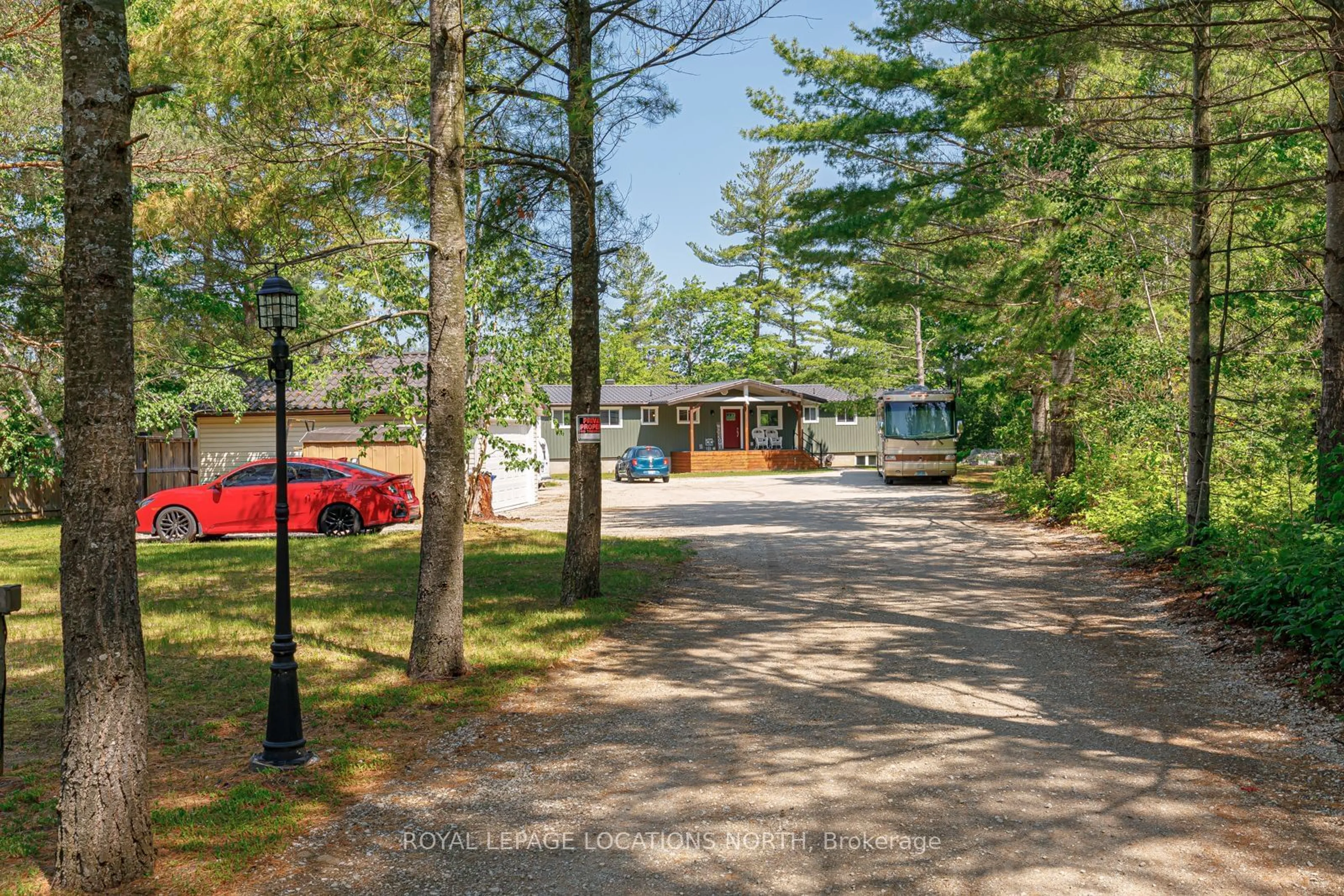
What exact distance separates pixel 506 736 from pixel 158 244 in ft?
29.4

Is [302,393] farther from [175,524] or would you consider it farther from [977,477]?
[977,477]

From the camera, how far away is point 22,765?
5430 millimetres

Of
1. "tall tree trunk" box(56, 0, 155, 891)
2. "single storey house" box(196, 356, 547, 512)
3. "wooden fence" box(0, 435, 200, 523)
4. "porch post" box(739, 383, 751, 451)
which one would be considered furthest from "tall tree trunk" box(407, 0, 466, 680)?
"porch post" box(739, 383, 751, 451)

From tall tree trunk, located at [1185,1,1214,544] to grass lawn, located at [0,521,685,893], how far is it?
6616mm

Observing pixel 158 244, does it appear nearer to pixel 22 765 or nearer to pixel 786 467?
pixel 22 765

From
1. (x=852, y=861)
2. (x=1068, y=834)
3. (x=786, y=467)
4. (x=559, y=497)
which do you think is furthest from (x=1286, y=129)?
(x=786, y=467)

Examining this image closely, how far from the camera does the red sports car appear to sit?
58.0 feet

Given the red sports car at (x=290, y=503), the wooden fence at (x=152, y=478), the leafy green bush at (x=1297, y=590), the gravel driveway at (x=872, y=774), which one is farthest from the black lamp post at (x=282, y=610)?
the wooden fence at (x=152, y=478)

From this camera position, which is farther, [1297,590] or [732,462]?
[732,462]

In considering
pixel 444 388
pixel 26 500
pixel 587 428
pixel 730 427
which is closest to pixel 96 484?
pixel 444 388

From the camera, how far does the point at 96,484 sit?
3859 mm

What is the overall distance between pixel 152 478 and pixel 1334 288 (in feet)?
84.7

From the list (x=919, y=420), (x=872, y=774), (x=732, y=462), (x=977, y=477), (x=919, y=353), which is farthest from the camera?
(x=732, y=462)

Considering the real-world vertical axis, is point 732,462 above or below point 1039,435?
below
